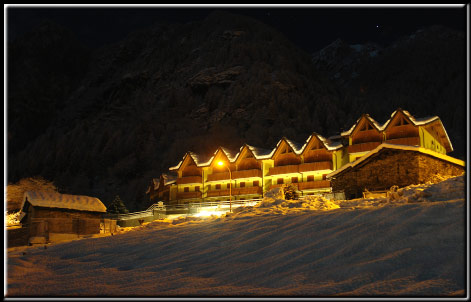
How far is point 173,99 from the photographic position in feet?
381

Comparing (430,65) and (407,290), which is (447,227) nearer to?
(407,290)

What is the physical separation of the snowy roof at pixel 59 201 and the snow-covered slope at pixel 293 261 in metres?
9.90

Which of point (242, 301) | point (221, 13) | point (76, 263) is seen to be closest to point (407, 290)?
point (242, 301)

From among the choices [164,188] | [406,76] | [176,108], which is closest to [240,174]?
[164,188]

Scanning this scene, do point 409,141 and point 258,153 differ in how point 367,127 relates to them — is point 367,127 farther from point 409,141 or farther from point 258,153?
point 258,153

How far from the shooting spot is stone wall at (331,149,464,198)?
94.0 feet

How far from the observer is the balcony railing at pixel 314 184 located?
45.4 metres

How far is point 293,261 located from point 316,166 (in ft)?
115

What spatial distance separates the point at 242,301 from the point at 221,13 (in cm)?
14716

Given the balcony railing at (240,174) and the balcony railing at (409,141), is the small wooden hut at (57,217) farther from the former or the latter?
the balcony railing at (409,141)

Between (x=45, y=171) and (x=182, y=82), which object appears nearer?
(x=45, y=171)

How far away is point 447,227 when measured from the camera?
11617mm

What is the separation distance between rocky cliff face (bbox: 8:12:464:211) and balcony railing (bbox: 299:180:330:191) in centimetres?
3652

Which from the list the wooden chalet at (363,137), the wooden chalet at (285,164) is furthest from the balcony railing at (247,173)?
the wooden chalet at (363,137)
